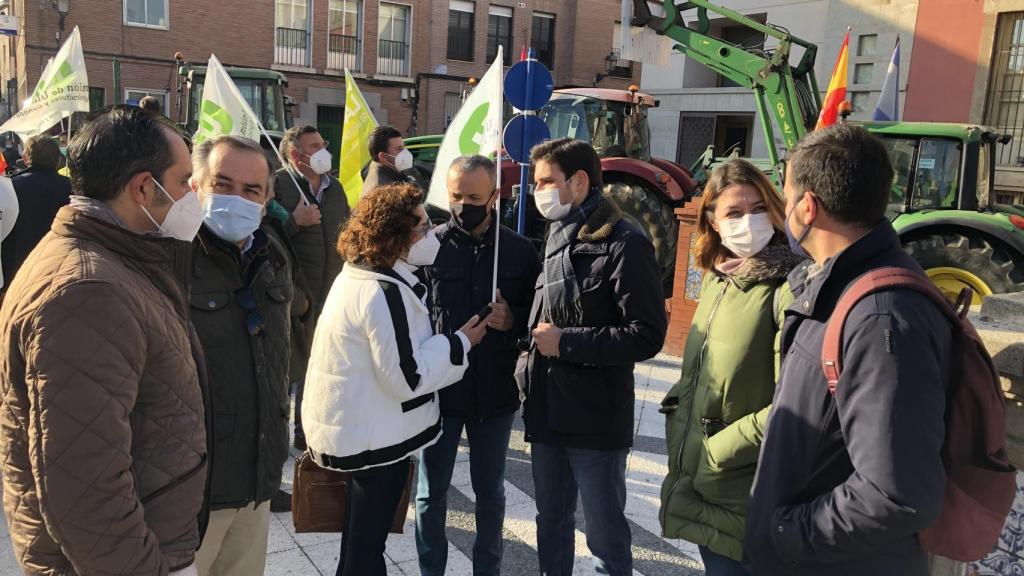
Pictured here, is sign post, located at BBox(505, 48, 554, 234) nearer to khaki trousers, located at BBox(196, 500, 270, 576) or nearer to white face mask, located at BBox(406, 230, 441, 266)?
white face mask, located at BBox(406, 230, 441, 266)

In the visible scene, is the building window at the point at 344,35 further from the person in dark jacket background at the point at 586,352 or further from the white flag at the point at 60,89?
the person in dark jacket background at the point at 586,352

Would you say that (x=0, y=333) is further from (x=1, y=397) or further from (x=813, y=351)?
(x=813, y=351)

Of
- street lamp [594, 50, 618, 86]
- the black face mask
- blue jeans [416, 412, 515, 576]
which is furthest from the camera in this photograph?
street lamp [594, 50, 618, 86]

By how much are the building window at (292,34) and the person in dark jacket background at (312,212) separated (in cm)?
2113

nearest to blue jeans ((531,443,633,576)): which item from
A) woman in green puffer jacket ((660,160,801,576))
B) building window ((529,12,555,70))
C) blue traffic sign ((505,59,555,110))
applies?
woman in green puffer jacket ((660,160,801,576))

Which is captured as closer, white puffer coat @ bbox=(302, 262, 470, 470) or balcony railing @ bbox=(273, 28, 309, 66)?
white puffer coat @ bbox=(302, 262, 470, 470)

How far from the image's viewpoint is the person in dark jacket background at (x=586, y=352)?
273 cm

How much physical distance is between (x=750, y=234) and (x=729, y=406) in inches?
23.1

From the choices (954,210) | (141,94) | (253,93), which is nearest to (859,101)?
(954,210)

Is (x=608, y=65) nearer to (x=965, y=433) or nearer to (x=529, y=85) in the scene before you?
(x=529, y=85)

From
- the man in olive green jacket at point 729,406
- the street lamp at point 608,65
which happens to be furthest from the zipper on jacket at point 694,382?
the street lamp at point 608,65

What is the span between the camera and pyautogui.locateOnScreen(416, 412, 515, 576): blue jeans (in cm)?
300

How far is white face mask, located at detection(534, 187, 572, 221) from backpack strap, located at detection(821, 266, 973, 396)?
1.46 meters

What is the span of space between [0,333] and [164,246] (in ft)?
1.22
